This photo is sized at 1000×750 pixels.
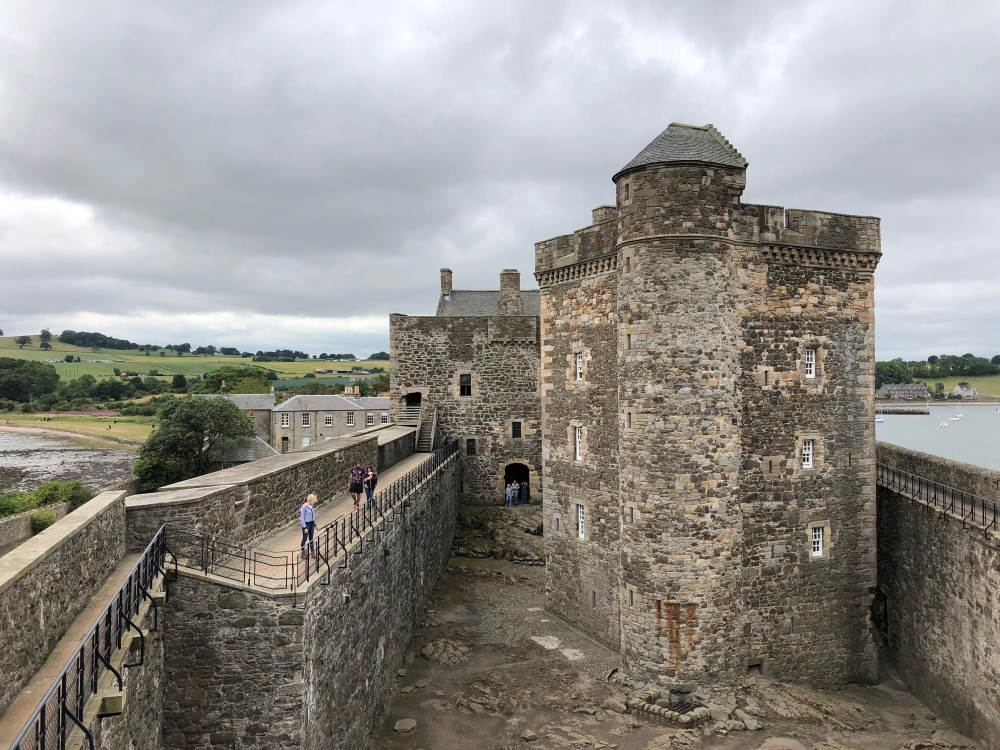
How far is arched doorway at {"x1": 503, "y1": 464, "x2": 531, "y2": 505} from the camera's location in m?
29.8

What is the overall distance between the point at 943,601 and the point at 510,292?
70.0 ft

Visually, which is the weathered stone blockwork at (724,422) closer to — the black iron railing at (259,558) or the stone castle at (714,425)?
the stone castle at (714,425)

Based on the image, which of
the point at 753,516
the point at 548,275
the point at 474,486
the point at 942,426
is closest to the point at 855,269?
the point at 753,516

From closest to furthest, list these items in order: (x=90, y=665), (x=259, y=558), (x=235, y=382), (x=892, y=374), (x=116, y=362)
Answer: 1. (x=90, y=665)
2. (x=259, y=558)
3. (x=892, y=374)
4. (x=235, y=382)
5. (x=116, y=362)

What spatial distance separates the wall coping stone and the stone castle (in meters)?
10.3

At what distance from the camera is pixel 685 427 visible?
14.0 m

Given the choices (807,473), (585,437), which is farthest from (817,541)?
(585,437)

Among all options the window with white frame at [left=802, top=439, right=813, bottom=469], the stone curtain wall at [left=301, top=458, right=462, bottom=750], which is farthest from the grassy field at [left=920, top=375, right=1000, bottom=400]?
the stone curtain wall at [left=301, top=458, right=462, bottom=750]

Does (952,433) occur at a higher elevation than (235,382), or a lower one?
lower

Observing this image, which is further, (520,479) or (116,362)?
(116,362)

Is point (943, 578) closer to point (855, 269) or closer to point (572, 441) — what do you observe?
point (855, 269)

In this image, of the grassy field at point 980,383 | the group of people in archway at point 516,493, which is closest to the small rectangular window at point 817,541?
the group of people in archway at point 516,493

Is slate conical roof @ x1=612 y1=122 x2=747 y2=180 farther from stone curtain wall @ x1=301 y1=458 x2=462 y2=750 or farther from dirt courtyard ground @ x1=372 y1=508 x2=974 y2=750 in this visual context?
dirt courtyard ground @ x1=372 y1=508 x2=974 y2=750

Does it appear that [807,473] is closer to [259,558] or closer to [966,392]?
[259,558]
